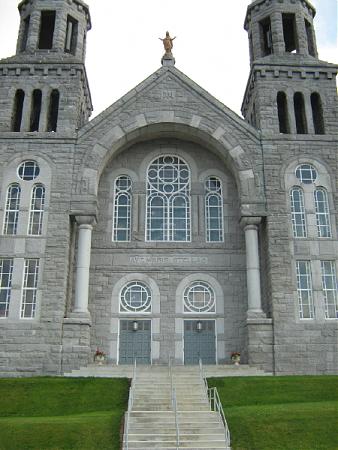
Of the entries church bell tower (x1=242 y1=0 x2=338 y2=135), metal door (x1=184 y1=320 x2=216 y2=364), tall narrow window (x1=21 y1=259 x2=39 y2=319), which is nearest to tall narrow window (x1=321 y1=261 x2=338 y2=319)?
metal door (x1=184 y1=320 x2=216 y2=364)

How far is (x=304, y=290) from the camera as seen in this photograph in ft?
73.6

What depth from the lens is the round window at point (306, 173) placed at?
24.2 meters

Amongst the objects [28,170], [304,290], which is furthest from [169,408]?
[28,170]

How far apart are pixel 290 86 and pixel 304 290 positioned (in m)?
9.76

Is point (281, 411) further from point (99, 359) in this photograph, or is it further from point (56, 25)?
point (56, 25)

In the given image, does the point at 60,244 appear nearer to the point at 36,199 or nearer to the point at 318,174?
the point at 36,199

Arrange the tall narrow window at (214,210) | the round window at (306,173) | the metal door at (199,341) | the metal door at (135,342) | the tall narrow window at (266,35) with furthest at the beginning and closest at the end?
the tall narrow window at (266,35) < the tall narrow window at (214,210) < the round window at (306,173) < the metal door at (199,341) < the metal door at (135,342)

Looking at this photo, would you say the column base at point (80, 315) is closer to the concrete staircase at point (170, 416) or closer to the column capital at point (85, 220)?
the concrete staircase at point (170, 416)

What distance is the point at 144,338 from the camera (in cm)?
2317

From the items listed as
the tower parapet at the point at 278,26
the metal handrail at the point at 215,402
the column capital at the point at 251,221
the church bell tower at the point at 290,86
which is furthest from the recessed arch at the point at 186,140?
the metal handrail at the point at 215,402

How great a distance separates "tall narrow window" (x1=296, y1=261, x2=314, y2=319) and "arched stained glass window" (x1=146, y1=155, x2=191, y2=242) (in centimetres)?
509

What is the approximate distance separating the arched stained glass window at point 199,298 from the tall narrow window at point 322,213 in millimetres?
5244

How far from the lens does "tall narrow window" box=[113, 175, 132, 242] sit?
24672 mm

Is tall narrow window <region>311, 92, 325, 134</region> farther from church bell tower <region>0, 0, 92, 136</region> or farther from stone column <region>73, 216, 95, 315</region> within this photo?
stone column <region>73, 216, 95, 315</region>
